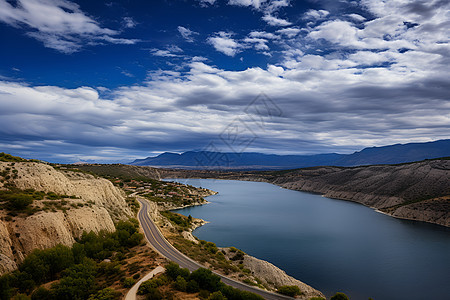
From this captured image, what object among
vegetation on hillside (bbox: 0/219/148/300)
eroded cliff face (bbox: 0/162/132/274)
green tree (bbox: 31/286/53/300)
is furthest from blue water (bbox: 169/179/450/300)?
green tree (bbox: 31/286/53/300)

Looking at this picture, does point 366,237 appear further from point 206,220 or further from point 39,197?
point 39,197

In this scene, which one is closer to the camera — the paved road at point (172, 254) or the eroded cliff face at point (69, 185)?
the paved road at point (172, 254)

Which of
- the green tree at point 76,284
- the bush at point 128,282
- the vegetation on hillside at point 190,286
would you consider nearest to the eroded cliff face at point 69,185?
the green tree at point 76,284

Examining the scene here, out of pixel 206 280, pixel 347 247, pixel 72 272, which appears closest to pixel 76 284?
pixel 72 272

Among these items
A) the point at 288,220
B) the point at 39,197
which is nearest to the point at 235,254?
the point at 39,197

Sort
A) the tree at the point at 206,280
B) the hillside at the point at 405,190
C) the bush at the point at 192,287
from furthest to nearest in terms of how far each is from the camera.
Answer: the hillside at the point at 405,190, the tree at the point at 206,280, the bush at the point at 192,287

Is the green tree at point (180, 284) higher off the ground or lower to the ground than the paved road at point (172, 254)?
higher

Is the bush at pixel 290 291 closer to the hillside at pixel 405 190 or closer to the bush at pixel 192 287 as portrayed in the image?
the bush at pixel 192 287

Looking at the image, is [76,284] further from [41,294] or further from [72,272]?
[41,294]

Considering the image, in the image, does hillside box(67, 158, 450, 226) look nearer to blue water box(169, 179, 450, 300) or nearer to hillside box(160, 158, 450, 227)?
hillside box(160, 158, 450, 227)
